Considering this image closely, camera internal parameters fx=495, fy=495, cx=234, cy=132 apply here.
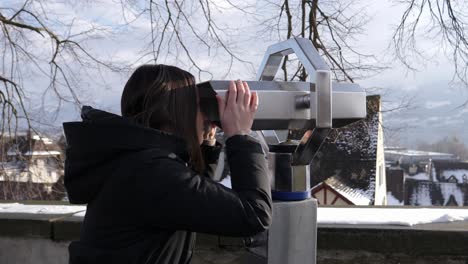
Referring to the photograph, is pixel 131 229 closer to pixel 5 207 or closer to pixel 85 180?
pixel 85 180

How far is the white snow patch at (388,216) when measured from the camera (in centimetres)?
219

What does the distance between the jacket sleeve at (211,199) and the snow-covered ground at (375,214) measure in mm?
1107

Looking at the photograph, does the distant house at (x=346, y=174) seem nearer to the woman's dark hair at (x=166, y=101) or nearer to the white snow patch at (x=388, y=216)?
the white snow patch at (x=388, y=216)

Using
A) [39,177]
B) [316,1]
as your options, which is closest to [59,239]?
[316,1]

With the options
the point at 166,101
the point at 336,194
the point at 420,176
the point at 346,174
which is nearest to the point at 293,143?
the point at 166,101

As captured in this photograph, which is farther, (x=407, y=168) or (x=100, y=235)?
(x=407, y=168)

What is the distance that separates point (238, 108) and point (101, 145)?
13.7 inches

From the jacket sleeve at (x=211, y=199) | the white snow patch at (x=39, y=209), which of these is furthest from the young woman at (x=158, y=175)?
the white snow patch at (x=39, y=209)

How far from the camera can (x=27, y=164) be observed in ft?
26.2

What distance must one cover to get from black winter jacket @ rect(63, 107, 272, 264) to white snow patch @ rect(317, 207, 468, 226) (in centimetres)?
111

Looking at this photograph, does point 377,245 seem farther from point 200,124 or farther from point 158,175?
point 158,175

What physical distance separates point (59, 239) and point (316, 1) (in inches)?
200

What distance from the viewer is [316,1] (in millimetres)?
6523

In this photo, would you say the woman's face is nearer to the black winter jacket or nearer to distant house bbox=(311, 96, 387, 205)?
the black winter jacket
